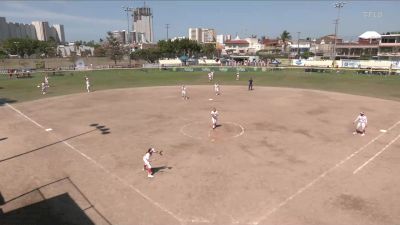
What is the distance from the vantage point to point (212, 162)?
18094 millimetres

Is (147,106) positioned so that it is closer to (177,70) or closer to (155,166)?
(155,166)

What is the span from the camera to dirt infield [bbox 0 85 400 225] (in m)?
13.1

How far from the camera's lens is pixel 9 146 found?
2142 centimetres

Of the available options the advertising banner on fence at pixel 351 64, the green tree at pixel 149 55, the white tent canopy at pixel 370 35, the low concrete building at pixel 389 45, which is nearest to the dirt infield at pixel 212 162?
the advertising banner on fence at pixel 351 64

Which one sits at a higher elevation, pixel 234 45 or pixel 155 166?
pixel 234 45

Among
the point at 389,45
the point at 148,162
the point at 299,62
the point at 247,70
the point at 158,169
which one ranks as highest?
the point at 389,45

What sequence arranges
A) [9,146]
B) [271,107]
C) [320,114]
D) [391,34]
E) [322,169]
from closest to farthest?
[322,169] → [9,146] → [320,114] → [271,107] → [391,34]

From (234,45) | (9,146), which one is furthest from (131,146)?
(234,45)

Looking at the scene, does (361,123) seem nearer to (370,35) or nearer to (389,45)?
(389,45)

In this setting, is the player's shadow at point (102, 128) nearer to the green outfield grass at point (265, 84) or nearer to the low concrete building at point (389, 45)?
the green outfield grass at point (265, 84)

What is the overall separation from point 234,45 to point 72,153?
179812 millimetres

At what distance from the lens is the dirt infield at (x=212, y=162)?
42.9 feet

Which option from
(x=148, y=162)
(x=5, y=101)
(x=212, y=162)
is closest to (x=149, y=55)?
(x=5, y=101)

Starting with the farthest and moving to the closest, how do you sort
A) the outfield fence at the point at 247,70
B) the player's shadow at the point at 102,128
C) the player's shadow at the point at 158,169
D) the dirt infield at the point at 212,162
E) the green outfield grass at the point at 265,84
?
the outfield fence at the point at 247,70
the green outfield grass at the point at 265,84
the player's shadow at the point at 102,128
the player's shadow at the point at 158,169
the dirt infield at the point at 212,162
